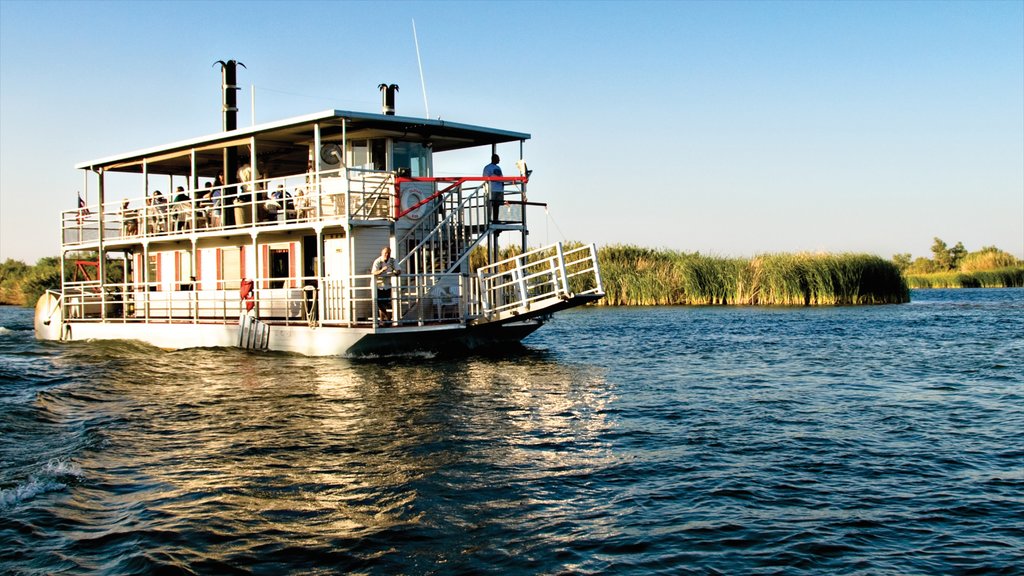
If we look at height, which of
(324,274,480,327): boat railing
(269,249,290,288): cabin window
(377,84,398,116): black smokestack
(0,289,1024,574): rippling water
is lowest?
(0,289,1024,574): rippling water

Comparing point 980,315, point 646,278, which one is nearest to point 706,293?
point 646,278

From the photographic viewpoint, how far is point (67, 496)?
28.2ft

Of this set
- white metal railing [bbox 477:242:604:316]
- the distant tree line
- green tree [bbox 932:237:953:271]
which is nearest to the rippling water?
white metal railing [bbox 477:242:604:316]

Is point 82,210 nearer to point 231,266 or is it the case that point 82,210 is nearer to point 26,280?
point 231,266

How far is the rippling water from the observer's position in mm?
7031

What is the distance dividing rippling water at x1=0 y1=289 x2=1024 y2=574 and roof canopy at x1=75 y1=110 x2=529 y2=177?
5394 mm

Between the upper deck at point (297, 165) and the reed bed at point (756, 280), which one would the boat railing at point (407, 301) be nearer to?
the upper deck at point (297, 165)

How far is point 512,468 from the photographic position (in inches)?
380

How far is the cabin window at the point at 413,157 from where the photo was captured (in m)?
22.1

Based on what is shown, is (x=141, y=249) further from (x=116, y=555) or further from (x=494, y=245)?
(x=116, y=555)

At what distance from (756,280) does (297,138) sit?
23.3 m

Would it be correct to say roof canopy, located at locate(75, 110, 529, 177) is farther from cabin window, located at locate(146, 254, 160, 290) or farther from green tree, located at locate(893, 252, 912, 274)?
green tree, located at locate(893, 252, 912, 274)

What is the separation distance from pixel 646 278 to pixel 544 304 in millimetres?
22906

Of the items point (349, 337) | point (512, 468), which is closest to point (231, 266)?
point (349, 337)
